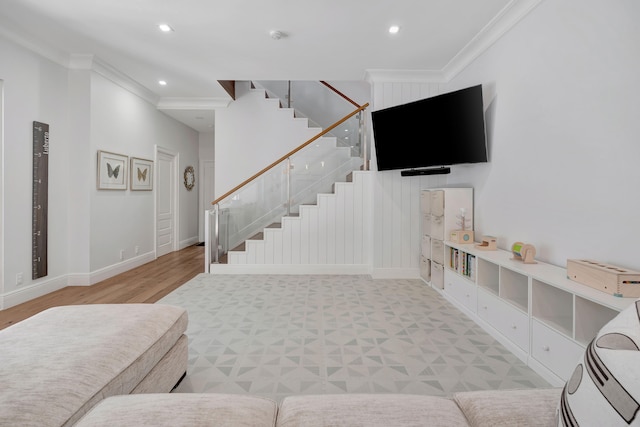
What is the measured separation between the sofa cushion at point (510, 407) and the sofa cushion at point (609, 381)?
13 centimetres

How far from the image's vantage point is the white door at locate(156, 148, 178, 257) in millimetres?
5781

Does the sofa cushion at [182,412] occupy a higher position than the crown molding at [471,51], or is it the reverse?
the crown molding at [471,51]

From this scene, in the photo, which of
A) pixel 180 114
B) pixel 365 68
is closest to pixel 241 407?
pixel 365 68

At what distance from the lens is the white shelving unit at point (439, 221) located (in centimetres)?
351

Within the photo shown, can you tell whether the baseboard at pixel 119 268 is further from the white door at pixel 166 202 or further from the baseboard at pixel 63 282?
the white door at pixel 166 202

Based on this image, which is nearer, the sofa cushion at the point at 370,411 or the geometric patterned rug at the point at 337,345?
the sofa cushion at the point at 370,411

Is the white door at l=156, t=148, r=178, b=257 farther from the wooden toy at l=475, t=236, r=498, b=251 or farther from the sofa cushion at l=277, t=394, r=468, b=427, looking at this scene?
the sofa cushion at l=277, t=394, r=468, b=427

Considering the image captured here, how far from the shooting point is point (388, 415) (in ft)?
2.73

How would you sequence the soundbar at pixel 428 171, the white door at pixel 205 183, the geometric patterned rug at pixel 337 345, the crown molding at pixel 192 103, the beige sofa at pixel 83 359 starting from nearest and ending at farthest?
the beige sofa at pixel 83 359 → the geometric patterned rug at pixel 337 345 → the soundbar at pixel 428 171 → the crown molding at pixel 192 103 → the white door at pixel 205 183

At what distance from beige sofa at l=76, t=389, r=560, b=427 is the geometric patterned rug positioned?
953 millimetres

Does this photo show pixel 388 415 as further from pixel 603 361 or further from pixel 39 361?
pixel 39 361

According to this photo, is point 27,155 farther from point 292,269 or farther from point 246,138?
point 292,269

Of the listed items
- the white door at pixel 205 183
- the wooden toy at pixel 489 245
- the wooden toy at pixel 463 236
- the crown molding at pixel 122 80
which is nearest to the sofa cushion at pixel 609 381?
the wooden toy at pixel 489 245

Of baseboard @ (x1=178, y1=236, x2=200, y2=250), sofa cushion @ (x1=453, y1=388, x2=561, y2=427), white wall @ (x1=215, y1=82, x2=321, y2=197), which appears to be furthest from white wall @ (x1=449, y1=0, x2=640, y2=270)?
baseboard @ (x1=178, y1=236, x2=200, y2=250)
